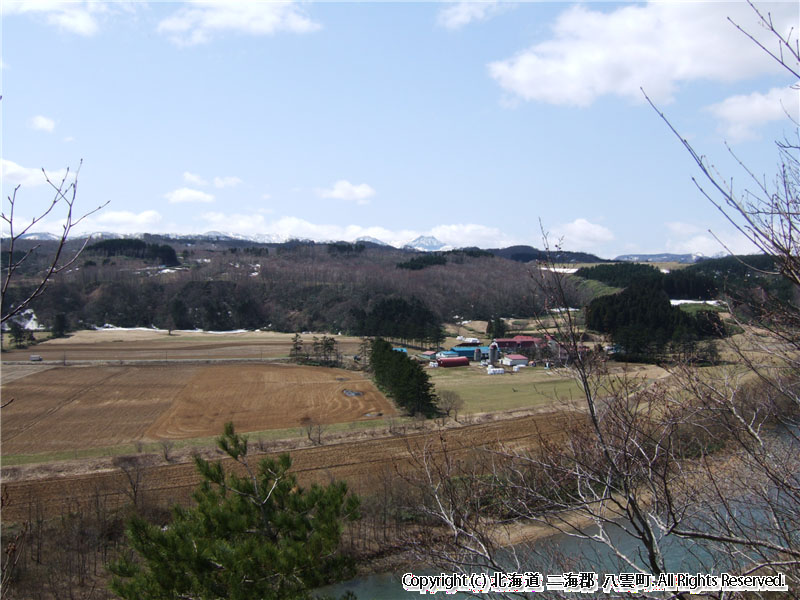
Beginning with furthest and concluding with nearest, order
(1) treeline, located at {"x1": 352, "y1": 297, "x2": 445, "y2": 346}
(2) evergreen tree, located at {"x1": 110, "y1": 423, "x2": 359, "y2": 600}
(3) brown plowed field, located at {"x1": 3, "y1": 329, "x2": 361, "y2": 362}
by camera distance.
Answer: (1) treeline, located at {"x1": 352, "y1": 297, "x2": 445, "y2": 346}, (3) brown plowed field, located at {"x1": 3, "y1": 329, "x2": 361, "y2": 362}, (2) evergreen tree, located at {"x1": 110, "y1": 423, "x2": 359, "y2": 600}

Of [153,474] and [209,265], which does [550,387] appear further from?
[209,265]

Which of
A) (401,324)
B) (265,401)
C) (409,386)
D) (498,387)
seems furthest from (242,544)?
(401,324)

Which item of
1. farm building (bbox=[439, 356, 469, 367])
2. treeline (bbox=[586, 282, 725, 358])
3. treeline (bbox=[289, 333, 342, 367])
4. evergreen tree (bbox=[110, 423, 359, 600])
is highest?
treeline (bbox=[586, 282, 725, 358])

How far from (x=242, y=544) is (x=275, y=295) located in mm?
67164

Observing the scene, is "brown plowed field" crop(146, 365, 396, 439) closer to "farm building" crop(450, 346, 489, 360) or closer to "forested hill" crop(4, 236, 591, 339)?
"farm building" crop(450, 346, 489, 360)

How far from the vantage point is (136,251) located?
3671 inches

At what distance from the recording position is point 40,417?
22.4 metres

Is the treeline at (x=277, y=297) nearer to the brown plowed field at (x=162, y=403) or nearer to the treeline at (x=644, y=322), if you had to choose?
the brown plowed field at (x=162, y=403)

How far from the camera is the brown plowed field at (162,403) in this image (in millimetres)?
20375

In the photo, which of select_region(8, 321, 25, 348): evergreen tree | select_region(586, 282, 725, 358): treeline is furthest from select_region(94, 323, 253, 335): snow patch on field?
select_region(586, 282, 725, 358): treeline

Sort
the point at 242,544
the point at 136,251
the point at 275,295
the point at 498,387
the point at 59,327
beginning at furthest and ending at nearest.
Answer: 1. the point at 136,251
2. the point at 275,295
3. the point at 59,327
4. the point at 498,387
5. the point at 242,544

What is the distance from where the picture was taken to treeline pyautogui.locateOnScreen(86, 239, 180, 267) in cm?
9075

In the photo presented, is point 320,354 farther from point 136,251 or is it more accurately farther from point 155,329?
point 136,251

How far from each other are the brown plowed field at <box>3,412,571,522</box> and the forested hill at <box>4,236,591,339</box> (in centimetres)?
2617
